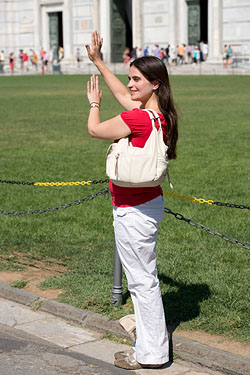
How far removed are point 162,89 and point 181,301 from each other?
6.83 ft

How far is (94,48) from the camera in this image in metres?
5.41

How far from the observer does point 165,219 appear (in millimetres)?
9930

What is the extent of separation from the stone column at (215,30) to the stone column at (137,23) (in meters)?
6.93

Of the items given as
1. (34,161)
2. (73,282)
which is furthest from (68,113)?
(73,282)

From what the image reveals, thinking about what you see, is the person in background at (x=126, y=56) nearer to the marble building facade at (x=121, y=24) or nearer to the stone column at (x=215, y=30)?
the marble building facade at (x=121, y=24)

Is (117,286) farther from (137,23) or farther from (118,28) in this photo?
(118,28)

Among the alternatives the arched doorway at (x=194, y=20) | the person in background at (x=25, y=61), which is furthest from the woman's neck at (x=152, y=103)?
the person in background at (x=25, y=61)

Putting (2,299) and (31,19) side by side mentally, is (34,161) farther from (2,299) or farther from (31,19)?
(31,19)

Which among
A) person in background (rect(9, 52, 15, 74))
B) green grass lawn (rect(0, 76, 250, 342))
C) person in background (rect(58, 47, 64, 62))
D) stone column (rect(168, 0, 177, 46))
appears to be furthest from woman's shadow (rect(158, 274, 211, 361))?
person in background (rect(58, 47, 64, 62))

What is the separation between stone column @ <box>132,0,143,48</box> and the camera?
2226 inches

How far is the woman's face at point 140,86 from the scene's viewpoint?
4.97 metres

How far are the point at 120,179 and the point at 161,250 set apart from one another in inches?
135

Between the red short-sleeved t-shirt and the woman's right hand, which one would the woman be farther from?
the woman's right hand

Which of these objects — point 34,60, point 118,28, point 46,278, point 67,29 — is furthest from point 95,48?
point 67,29
